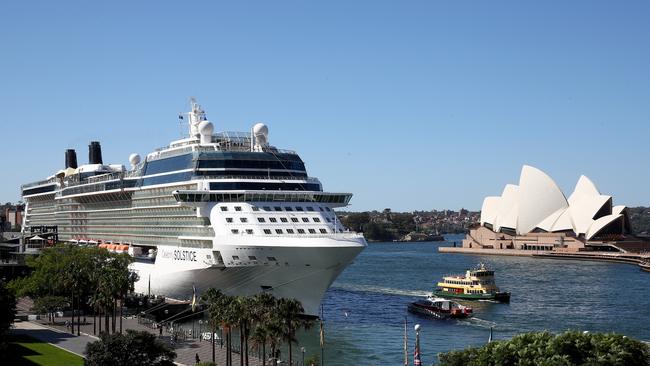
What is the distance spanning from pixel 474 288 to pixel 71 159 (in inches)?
1790

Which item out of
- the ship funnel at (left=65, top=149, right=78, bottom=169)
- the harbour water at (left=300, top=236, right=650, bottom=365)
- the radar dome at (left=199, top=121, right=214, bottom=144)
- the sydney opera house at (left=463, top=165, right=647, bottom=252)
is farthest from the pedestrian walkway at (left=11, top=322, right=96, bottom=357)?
the sydney opera house at (left=463, top=165, right=647, bottom=252)

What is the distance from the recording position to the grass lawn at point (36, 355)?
109 ft

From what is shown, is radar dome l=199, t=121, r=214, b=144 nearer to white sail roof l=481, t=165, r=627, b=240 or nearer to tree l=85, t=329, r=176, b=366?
tree l=85, t=329, r=176, b=366

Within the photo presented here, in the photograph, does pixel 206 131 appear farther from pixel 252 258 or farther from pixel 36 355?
pixel 36 355

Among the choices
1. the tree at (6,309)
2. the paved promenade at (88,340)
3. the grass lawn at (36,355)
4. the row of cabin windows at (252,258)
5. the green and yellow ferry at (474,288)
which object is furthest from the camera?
the green and yellow ferry at (474,288)

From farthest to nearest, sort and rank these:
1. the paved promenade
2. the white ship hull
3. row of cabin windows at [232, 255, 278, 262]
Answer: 1. row of cabin windows at [232, 255, 278, 262]
2. the white ship hull
3. the paved promenade

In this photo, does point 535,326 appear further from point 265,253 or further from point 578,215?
point 578,215

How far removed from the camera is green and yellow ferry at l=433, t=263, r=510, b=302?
61219mm

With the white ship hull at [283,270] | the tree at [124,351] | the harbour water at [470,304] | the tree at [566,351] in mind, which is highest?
the white ship hull at [283,270]

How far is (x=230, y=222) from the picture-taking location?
4316 cm

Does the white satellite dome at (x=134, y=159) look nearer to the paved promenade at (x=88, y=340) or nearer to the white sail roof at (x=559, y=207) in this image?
the paved promenade at (x=88, y=340)

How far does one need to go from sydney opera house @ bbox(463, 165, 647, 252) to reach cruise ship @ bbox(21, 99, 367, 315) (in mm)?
83213

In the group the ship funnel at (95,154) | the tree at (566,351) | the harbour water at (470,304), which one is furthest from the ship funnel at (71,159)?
the tree at (566,351)

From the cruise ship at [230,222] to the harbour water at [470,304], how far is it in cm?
446
